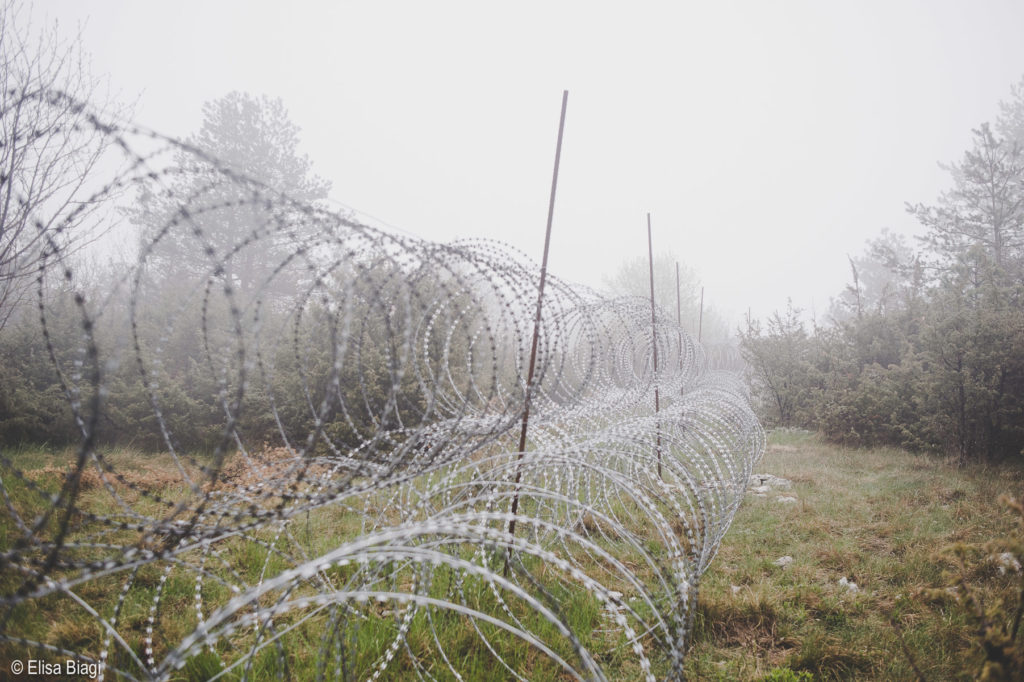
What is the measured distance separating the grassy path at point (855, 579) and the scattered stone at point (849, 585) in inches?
1.6

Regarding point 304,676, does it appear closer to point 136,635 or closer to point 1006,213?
point 136,635

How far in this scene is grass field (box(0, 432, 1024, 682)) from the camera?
114 inches

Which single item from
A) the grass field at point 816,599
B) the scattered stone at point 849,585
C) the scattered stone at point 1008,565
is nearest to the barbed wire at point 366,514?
the grass field at point 816,599

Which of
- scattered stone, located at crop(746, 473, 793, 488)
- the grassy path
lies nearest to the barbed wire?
the grassy path

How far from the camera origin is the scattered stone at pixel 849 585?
3.78 m

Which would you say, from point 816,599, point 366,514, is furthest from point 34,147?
point 816,599

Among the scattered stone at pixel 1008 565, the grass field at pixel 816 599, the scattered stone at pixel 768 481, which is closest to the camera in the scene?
the grass field at pixel 816 599

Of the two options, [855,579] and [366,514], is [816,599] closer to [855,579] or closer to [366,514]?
[855,579]

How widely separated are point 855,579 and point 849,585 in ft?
0.87

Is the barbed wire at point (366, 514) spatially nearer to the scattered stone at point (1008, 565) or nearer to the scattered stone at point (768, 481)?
the scattered stone at point (768, 481)

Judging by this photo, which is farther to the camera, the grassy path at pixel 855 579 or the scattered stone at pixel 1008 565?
the scattered stone at pixel 1008 565

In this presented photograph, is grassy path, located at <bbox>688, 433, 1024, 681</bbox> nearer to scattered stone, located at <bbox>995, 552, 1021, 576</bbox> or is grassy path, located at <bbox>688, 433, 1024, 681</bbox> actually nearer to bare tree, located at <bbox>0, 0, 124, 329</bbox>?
scattered stone, located at <bbox>995, 552, 1021, 576</bbox>

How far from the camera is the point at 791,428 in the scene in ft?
39.7

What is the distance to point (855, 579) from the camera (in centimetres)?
404
